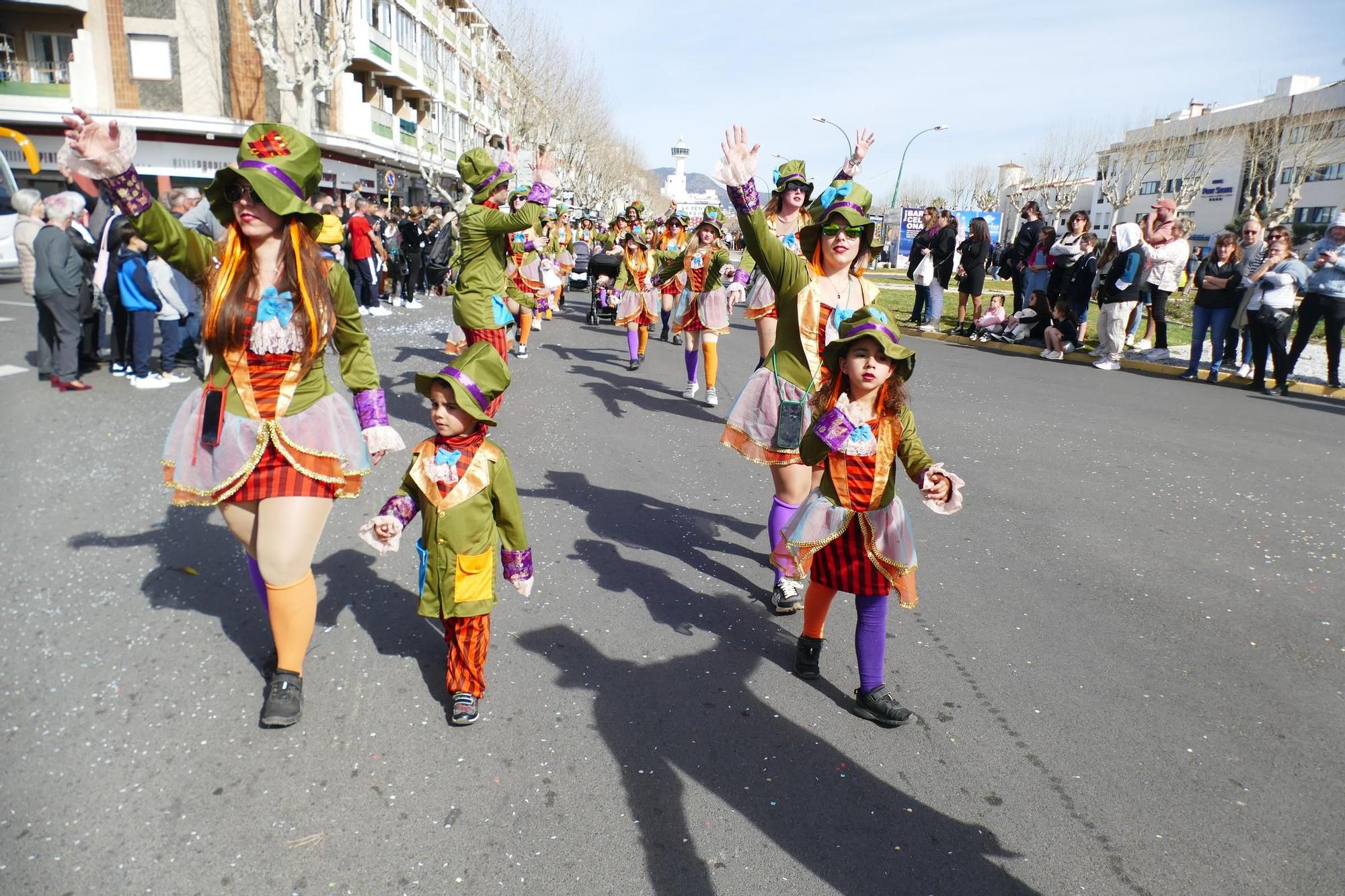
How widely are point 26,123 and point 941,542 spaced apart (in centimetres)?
3623

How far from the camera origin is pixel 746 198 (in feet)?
12.6

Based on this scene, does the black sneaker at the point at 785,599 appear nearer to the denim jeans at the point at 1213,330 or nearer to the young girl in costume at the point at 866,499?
the young girl in costume at the point at 866,499

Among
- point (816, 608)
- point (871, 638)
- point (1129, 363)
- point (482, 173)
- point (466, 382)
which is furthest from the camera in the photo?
point (1129, 363)

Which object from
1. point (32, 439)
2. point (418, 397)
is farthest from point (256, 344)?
point (418, 397)

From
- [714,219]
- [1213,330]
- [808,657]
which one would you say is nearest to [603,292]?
[714,219]

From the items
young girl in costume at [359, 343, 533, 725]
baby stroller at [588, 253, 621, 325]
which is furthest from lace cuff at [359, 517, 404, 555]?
baby stroller at [588, 253, 621, 325]

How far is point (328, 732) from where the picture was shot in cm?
316

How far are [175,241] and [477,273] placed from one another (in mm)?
3948

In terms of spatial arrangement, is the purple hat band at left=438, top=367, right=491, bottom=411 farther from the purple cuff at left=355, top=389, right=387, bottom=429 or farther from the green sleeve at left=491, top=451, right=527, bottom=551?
the purple cuff at left=355, top=389, right=387, bottom=429

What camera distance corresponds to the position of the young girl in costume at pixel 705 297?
336 inches

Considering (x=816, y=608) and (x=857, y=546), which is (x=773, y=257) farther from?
(x=816, y=608)

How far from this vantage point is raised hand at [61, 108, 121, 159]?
2.76m

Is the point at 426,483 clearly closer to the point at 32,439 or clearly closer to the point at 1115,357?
the point at 32,439

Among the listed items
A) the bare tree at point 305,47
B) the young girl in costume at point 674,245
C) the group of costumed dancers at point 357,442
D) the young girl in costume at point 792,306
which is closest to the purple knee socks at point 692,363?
the young girl in costume at point 674,245
